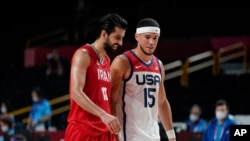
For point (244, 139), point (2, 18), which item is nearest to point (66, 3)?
point (2, 18)

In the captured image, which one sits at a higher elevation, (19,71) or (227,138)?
(19,71)

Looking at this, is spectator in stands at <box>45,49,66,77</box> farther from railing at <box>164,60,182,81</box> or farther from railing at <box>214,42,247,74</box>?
railing at <box>214,42,247,74</box>

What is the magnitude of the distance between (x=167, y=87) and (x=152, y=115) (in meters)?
11.7

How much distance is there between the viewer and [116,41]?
638 cm

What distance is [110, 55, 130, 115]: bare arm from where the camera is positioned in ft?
22.7

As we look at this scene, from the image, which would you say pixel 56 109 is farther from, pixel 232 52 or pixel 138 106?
pixel 138 106

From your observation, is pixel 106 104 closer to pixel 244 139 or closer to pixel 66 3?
pixel 244 139

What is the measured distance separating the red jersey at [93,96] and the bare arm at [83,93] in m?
0.09

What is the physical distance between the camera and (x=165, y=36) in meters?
22.6

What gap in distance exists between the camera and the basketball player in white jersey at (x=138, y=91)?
6.99 meters

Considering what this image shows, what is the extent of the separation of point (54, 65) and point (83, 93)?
1467 cm

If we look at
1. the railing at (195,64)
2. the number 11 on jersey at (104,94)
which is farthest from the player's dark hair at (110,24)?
the railing at (195,64)

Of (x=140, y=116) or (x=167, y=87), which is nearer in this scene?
(x=140, y=116)

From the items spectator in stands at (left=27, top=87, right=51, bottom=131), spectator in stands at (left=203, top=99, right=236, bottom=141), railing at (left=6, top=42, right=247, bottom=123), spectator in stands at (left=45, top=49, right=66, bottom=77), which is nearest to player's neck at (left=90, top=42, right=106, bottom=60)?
spectator in stands at (left=203, top=99, right=236, bottom=141)
